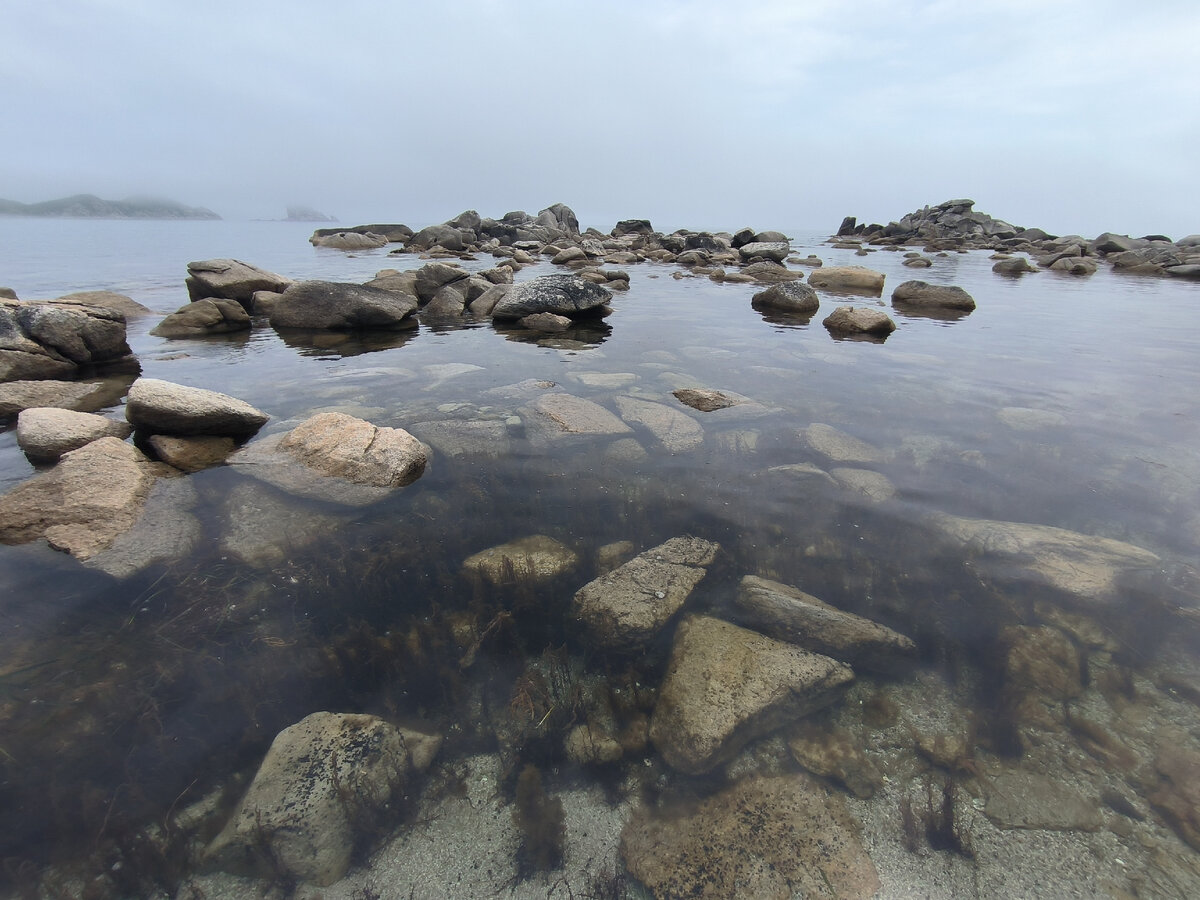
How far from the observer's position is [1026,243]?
4647cm

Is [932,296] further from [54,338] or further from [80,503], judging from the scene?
[54,338]

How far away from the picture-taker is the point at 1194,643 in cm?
267

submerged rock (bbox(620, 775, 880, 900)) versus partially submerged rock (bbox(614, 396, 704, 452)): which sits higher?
partially submerged rock (bbox(614, 396, 704, 452))

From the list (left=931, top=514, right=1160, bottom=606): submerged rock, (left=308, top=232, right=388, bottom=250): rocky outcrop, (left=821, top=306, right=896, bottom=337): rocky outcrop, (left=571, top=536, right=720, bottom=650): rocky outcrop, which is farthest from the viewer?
(left=308, top=232, right=388, bottom=250): rocky outcrop

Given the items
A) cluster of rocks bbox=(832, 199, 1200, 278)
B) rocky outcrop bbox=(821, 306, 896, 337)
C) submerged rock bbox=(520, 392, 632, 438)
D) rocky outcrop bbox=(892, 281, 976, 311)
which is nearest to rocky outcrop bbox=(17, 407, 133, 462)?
submerged rock bbox=(520, 392, 632, 438)

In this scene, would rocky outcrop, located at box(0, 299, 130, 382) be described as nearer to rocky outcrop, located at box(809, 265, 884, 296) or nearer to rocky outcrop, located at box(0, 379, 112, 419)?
rocky outcrop, located at box(0, 379, 112, 419)

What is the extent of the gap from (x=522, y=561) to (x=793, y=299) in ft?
39.3

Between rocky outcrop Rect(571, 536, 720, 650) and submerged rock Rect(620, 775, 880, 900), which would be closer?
submerged rock Rect(620, 775, 880, 900)

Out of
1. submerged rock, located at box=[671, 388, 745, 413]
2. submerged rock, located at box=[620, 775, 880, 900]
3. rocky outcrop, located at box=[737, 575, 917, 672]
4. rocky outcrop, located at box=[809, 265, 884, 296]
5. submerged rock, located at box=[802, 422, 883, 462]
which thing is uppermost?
rocky outcrop, located at box=[809, 265, 884, 296]

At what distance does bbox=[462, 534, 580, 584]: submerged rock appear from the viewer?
318cm

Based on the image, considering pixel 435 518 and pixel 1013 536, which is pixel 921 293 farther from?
pixel 435 518

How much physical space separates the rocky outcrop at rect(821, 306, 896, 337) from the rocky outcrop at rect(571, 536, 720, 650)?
8.75 metres

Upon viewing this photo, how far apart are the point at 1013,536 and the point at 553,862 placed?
11.5ft

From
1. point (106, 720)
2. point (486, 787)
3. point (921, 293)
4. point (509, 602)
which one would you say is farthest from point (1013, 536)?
point (921, 293)
